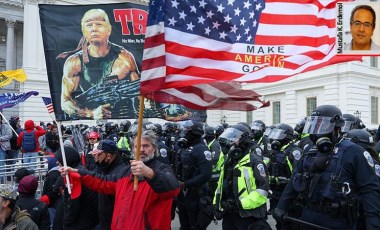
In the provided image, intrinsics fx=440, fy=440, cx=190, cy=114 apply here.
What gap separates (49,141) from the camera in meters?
15.2

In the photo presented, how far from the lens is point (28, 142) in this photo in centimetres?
1165

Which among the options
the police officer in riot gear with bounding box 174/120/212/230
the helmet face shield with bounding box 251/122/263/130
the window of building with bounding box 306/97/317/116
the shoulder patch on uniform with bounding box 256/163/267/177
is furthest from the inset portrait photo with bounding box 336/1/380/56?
the window of building with bounding box 306/97/317/116

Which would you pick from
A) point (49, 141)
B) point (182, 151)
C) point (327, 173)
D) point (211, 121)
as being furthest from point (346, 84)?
point (327, 173)

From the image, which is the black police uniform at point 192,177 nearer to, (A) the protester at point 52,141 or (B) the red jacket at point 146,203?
(B) the red jacket at point 146,203

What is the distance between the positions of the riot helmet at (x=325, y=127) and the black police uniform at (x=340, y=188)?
0.10 meters

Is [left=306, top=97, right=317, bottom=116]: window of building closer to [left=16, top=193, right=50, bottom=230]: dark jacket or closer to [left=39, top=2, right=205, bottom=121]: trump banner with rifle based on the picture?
[left=39, top=2, right=205, bottom=121]: trump banner with rifle

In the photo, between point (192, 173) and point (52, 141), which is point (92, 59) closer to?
point (192, 173)

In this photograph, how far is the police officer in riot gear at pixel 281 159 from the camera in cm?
785

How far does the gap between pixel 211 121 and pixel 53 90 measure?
3975 cm

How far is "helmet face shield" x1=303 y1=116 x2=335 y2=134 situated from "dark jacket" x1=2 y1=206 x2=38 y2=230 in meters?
2.74

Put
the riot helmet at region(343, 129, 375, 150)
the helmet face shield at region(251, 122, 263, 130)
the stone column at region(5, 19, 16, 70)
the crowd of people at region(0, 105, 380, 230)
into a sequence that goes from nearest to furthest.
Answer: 1. the crowd of people at region(0, 105, 380, 230)
2. the riot helmet at region(343, 129, 375, 150)
3. the helmet face shield at region(251, 122, 263, 130)
4. the stone column at region(5, 19, 16, 70)

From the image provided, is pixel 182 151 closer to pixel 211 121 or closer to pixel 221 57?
pixel 221 57

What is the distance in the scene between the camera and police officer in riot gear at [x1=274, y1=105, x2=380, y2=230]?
13.0 feet

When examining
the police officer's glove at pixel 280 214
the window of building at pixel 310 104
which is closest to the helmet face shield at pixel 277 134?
the police officer's glove at pixel 280 214
